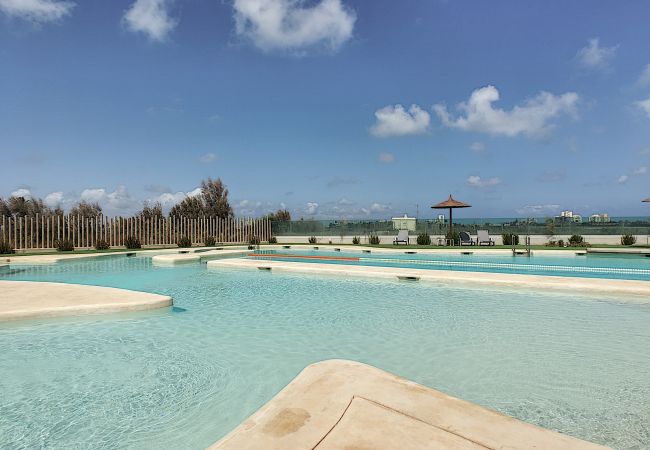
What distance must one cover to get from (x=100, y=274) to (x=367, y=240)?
51.0ft

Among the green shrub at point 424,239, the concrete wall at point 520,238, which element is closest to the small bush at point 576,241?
the concrete wall at point 520,238

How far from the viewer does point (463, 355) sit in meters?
4.36

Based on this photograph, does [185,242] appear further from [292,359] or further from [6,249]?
[292,359]

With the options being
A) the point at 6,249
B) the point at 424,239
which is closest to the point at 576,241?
the point at 424,239

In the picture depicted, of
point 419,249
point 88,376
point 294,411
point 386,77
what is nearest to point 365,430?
point 294,411

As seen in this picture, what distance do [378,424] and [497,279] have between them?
713cm

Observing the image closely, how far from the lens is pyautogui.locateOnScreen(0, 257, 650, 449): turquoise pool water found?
2.89 metres

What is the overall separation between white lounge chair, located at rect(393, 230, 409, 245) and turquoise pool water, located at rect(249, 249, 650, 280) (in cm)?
436

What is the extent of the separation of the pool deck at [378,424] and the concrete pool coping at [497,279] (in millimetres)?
6368

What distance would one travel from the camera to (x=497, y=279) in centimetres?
837

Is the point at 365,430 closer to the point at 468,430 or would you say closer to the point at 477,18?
the point at 468,430

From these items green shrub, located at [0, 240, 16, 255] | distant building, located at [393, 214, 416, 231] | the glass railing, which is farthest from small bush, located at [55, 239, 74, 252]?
distant building, located at [393, 214, 416, 231]

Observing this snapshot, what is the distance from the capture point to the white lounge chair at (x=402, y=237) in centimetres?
2183

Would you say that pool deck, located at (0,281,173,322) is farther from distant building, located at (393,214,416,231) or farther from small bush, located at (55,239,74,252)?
distant building, located at (393,214,416,231)
